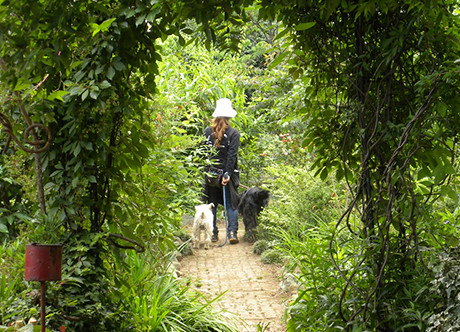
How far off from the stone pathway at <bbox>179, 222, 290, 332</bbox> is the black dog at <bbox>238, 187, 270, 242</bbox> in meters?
0.27

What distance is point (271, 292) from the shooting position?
238 inches

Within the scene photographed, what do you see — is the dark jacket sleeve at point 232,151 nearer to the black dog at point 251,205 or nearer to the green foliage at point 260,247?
the black dog at point 251,205

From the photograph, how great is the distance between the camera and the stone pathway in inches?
205

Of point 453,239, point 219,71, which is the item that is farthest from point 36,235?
point 219,71

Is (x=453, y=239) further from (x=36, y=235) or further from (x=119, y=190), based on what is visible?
(x=36, y=235)

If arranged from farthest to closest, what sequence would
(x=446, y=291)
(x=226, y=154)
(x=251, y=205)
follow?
(x=251, y=205), (x=226, y=154), (x=446, y=291)

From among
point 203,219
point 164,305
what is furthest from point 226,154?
point 164,305

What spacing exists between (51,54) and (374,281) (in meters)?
2.12

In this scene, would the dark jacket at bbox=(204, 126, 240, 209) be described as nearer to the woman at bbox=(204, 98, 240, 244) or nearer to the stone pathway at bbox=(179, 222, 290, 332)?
the woman at bbox=(204, 98, 240, 244)

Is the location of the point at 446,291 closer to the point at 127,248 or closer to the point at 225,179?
the point at 127,248

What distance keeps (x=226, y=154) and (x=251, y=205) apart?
95 centimetres

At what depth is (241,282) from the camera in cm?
645

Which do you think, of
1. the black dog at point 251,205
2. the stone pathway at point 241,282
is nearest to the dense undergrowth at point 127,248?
the stone pathway at point 241,282

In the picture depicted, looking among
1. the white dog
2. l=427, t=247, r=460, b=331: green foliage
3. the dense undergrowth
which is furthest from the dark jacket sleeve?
l=427, t=247, r=460, b=331: green foliage
